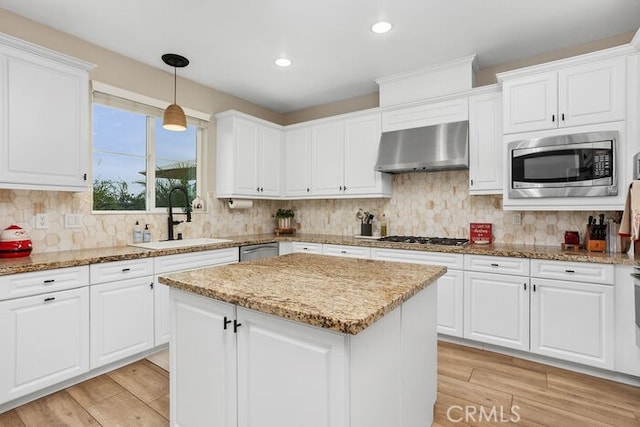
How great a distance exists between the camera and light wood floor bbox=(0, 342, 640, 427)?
1.97 metres

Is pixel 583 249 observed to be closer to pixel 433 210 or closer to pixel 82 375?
pixel 433 210

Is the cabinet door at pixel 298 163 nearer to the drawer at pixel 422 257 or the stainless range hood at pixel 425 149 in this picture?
the stainless range hood at pixel 425 149

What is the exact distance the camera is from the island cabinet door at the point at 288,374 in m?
1.10

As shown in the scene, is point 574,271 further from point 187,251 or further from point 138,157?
point 138,157

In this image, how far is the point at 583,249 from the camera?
2.82m

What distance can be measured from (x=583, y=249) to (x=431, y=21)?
2277mm

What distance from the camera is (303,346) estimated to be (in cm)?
117

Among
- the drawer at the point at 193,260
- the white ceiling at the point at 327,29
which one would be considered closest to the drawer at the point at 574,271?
the white ceiling at the point at 327,29

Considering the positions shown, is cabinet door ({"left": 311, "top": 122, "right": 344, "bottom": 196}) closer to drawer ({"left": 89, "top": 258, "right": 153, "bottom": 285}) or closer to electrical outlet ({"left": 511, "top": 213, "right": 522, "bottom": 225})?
electrical outlet ({"left": 511, "top": 213, "right": 522, "bottom": 225})

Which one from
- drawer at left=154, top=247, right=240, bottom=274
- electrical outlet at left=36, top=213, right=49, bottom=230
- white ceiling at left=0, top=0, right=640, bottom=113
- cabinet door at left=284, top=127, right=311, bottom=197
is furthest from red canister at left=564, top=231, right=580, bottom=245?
electrical outlet at left=36, top=213, right=49, bottom=230

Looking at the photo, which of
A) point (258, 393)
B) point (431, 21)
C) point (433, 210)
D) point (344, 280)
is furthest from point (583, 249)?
point (258, 393)

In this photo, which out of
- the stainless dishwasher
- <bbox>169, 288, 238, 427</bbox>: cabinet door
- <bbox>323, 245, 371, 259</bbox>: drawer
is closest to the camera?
<bbox>169, 288, 238, 427</bbox>: cabinet door

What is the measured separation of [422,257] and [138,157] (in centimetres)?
302

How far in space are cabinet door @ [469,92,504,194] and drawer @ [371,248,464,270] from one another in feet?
2.37
